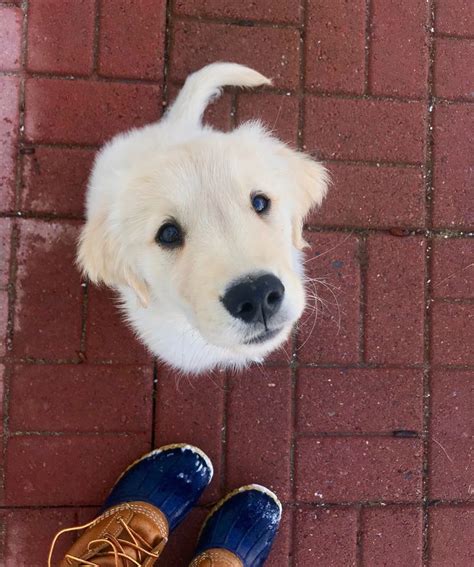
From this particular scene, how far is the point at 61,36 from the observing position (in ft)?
8.39

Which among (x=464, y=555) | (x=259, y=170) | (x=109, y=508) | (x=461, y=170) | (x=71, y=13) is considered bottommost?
(x=464, y=555)

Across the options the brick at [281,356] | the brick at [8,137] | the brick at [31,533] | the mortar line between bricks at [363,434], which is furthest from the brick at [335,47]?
the brick at [31,533]

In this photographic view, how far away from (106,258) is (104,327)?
27.9 inches

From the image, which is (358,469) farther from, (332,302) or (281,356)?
(332,302)

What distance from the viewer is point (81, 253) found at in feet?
6.41

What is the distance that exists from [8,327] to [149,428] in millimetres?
792

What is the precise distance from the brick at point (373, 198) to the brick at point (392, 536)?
1379mm

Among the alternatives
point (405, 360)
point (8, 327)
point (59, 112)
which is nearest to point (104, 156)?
point (59, 112)

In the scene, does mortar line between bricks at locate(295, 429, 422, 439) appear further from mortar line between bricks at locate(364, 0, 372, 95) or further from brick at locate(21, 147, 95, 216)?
mortar line between bricks at locate(364, 0, 372, 95)

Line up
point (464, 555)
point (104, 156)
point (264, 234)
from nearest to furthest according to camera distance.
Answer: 1. point (264, 234)
2. point (104, 156)
3. point (464, 555)


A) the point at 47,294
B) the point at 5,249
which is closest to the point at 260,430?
the point at 47,294

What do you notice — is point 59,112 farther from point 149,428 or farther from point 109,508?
point 109,508

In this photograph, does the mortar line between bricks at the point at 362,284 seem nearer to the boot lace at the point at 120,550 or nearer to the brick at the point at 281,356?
the brick at the point at 281,356

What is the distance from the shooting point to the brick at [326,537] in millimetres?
2578
